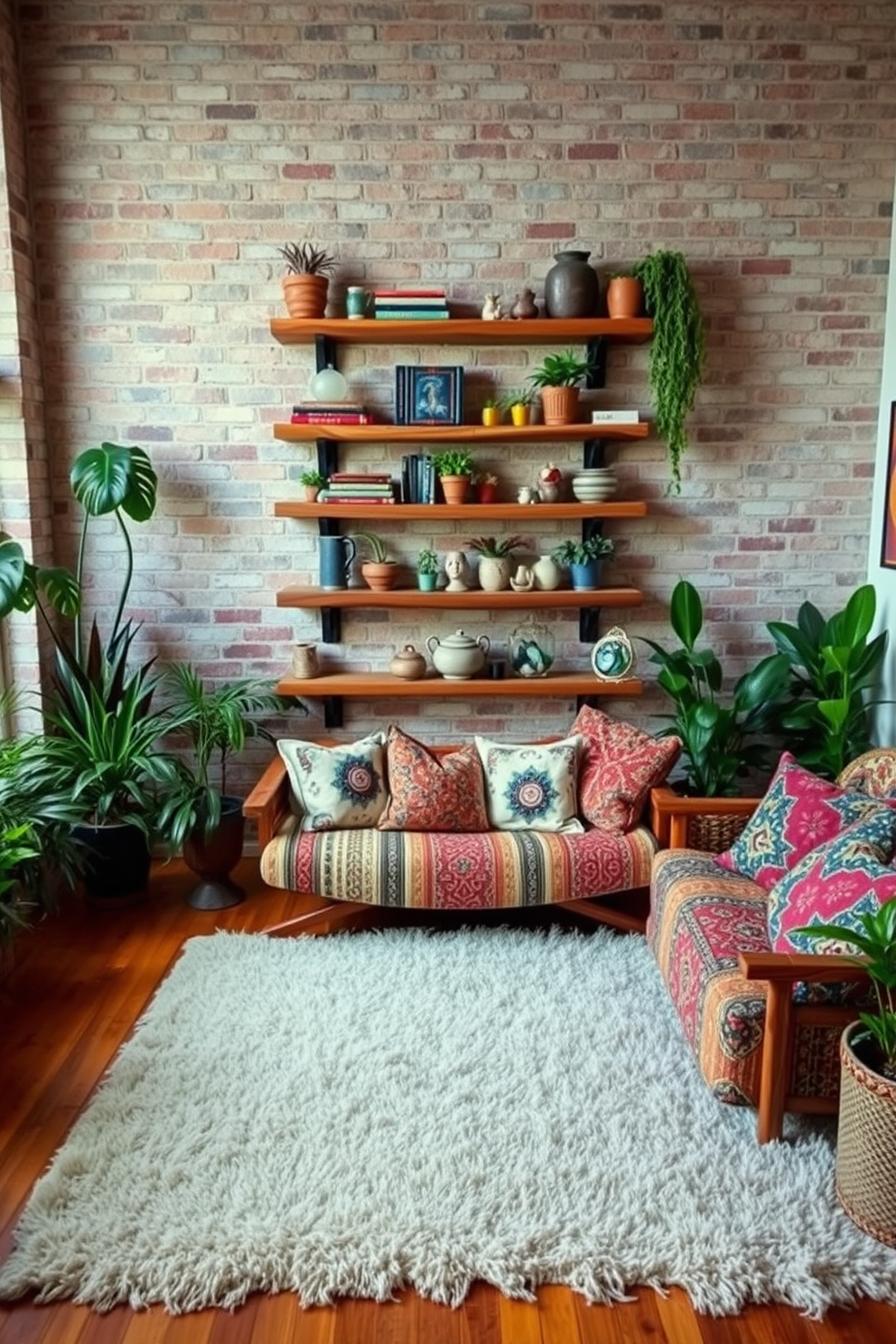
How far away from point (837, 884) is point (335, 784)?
1.64 m

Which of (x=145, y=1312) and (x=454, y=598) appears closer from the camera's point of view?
(x=145, y=1312)

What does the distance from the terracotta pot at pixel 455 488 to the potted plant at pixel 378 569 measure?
0.33 m

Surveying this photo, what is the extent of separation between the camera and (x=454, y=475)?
341 cm

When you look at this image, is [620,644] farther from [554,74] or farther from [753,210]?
[554,74]

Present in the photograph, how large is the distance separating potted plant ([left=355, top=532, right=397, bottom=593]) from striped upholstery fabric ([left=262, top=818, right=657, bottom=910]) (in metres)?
1.00

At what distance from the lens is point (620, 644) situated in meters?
3.49

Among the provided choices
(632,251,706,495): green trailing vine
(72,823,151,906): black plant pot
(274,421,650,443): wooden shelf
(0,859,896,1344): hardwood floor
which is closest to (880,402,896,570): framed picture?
(632,251,706,495): green trailing vine

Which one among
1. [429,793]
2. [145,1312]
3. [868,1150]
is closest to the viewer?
[145,1312]

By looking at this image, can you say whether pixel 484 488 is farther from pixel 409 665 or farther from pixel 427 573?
pixel 409 665

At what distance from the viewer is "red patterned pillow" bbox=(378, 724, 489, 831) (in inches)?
123

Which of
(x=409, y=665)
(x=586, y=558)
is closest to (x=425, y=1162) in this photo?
(x=409, y=665)

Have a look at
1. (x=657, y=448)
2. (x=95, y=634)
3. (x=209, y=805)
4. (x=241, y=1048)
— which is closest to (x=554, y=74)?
(x=657, y=448)

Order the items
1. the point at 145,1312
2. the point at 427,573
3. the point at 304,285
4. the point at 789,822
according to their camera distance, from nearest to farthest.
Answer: the point at 145,1312 < the point at 789,822 < the point at 304,285 < the point at 427,573

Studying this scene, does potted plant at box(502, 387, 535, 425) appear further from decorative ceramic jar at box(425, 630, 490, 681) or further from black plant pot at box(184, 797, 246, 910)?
black plant pot at box(184, 797, 246, 910)
